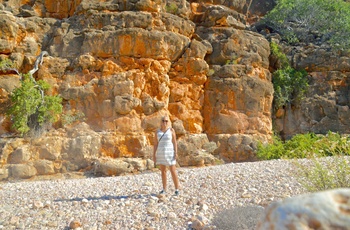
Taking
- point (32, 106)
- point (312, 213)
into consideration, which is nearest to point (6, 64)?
point (32, 106)

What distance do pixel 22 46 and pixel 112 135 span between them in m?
5.98

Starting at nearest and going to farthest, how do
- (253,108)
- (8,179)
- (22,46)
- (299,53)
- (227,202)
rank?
(227,202), (8,179), (22,46), (253,108), (299,53)

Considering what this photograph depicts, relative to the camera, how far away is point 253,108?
15523 millimetres

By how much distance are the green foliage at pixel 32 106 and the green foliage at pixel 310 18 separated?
14010mm

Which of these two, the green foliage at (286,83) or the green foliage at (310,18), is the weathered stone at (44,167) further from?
the green foliage at (310,18)

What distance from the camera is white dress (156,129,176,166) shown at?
629 centimetres

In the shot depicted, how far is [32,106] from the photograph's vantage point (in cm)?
1279

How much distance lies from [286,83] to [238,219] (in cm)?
1461

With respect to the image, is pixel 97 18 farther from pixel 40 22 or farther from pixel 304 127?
pixel 304 127

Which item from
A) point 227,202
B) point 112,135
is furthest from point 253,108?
point 227,202

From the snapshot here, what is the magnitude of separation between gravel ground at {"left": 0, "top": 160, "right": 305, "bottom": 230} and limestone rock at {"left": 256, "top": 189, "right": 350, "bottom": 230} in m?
2.50

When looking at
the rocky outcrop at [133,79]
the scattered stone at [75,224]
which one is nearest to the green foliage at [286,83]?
the rocky outcrop at [133,79]

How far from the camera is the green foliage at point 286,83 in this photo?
1744cm

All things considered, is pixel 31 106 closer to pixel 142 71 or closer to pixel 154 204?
pixel 142 71
